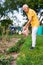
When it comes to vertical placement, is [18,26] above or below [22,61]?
below

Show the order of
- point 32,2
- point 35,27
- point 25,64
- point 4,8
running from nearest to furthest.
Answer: point 25,64 < point 35,27 < point 32,2 < point 4,8

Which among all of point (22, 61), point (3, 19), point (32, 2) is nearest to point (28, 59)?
point (22, 61)

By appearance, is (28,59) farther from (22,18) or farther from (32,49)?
(22,18)

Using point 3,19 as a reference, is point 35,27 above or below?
above

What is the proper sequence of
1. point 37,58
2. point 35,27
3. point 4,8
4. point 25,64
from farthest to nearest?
point 4,8, point 35,27, point 37,58, point 25,64

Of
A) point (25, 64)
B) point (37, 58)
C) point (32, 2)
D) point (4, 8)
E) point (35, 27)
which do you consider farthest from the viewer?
point (4, 8)

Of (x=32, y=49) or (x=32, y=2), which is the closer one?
(x=32, y=49)

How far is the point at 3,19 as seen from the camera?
3641 cm

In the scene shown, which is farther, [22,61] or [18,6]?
[18,6]

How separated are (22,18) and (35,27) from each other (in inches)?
1114

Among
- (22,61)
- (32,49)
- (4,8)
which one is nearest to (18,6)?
(4,8)

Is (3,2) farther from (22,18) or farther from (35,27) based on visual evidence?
(35,27)

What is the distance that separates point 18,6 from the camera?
3672 centimetres

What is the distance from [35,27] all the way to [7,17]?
1054 inches
